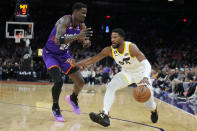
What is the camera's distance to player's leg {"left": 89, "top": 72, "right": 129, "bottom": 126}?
11.1 ft

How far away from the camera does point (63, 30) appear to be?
3744 mm

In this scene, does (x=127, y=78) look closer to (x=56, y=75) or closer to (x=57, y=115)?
(x=56, y=75)

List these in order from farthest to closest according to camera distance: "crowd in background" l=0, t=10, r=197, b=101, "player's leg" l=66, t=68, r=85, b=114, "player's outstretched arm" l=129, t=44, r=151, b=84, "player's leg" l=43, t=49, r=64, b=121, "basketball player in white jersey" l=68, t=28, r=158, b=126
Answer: "crowd in background" l=0, t=10, r=197, b=101
"player's leg" l=66, t=68, r=85, b=114
"player's leg" l=43, t=49, r=64, b=121
"basketball player in white jersey" l=68, t=28, r=158, b=126
"player's outstretched arm" l=129, t=44, r=151, b=84

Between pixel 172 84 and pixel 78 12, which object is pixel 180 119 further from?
pixel 172 84

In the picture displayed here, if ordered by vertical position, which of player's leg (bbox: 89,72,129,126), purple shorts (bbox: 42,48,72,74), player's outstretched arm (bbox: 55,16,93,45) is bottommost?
player's leg (bbox: 89,72,129,126)

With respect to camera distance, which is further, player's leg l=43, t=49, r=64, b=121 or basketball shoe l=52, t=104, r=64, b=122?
player's leg l=43, t=49, r=64, b=121

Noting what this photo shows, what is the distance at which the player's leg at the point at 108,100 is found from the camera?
3379 mm

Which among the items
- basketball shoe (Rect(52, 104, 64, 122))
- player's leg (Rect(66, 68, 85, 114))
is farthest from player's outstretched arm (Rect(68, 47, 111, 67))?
basketball shoe (Rect(52, 104, 64, 122))

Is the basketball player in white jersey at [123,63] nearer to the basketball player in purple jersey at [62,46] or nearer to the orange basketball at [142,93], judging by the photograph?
the orange basketball at [142,93]

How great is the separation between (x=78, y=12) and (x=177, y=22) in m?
21.2

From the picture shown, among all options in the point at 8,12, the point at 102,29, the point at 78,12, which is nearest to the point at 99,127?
the point at 78,12

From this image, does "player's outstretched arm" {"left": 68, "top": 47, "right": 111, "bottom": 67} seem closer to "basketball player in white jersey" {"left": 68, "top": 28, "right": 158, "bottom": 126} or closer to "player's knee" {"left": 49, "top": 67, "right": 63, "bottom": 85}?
"basketball player in white jersey" {"left": 68, "top": 28, "right": 158, "bottom": 126}

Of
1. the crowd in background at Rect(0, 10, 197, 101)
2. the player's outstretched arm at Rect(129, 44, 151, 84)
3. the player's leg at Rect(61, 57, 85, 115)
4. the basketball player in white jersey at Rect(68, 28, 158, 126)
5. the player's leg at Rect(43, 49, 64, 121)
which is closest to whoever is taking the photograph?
the player's outstretched arm at Rect(129, 44, 151, 84)

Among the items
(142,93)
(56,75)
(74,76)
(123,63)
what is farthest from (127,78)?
(56,75)
